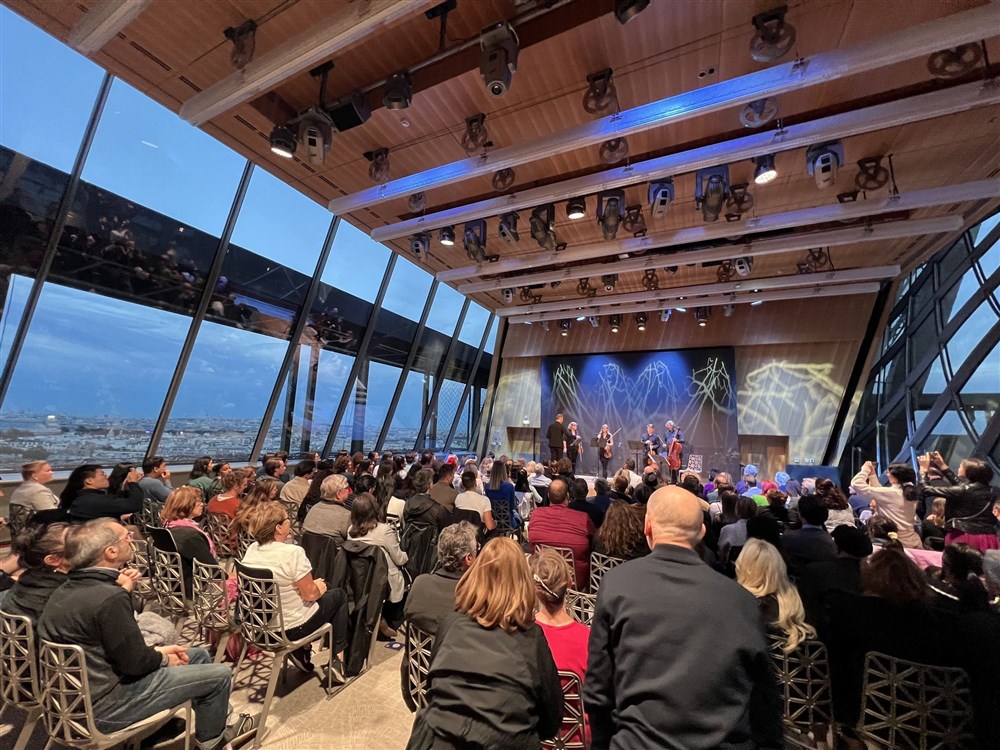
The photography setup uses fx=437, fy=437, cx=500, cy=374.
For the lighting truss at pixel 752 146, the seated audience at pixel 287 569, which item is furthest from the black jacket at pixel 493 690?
the lighting truss at pixel 752 146

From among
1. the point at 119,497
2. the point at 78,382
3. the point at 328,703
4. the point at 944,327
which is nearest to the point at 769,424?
the point at 944,327

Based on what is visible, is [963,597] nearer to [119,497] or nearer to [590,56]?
[590,56]

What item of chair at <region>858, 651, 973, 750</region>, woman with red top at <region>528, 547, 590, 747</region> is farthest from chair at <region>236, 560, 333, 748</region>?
chair at <region>858, 651, 973, 750</region>

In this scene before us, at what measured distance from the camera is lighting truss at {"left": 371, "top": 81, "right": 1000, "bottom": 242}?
12.3ft

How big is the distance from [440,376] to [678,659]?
11.1 metres

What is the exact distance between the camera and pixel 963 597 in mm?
1899

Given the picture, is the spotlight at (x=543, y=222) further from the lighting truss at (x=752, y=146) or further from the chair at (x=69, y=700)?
the chair at (x=69, y=700)

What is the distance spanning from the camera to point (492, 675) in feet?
4.21

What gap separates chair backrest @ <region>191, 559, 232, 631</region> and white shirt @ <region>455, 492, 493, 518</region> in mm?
1939

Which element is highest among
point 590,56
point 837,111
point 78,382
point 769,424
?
point 837,111

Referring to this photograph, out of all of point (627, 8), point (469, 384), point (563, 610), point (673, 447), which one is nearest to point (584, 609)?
point (563, 610)

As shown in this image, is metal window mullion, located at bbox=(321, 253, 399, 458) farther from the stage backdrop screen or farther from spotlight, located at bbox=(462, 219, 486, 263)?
the stage backdrop screen

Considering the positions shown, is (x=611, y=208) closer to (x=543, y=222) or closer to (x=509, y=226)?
(x=543, y=222)

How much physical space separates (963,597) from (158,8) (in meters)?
6.26
